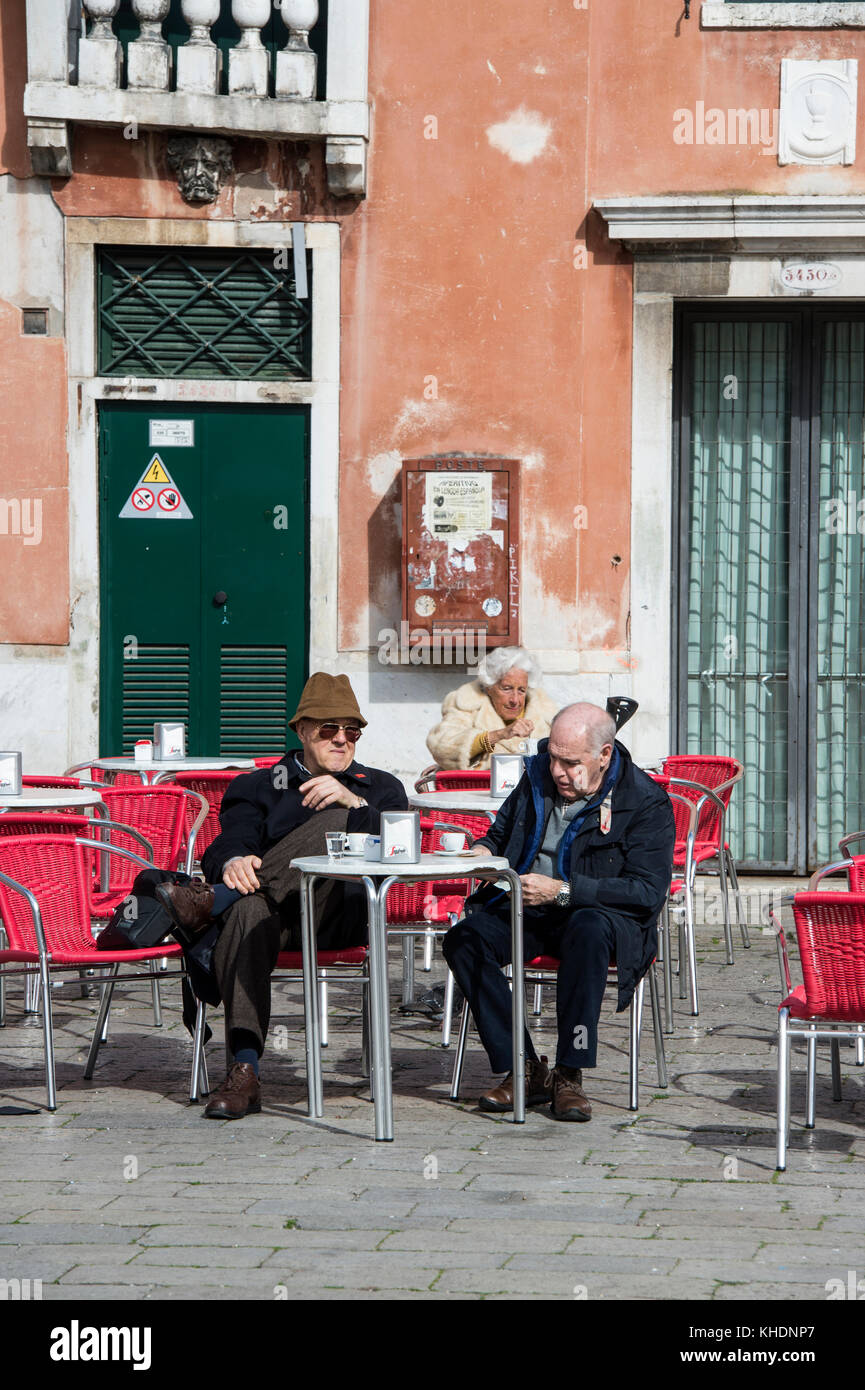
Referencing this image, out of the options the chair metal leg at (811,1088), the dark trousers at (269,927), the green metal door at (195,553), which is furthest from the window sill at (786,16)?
the chair metal leg at (811,1088)

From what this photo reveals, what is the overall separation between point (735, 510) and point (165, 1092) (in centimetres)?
577

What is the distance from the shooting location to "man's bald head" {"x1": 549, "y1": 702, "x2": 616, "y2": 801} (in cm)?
646

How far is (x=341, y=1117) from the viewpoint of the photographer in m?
6.29

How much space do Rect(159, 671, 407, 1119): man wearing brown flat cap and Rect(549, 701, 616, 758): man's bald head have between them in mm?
745

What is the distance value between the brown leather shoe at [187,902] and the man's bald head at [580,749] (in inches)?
47.7

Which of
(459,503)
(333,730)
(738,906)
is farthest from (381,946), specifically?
(459,503)

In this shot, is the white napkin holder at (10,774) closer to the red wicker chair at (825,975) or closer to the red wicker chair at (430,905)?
the red wicker chair at (430,905)

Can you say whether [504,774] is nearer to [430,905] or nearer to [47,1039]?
[430,905]

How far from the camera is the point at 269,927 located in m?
6.47

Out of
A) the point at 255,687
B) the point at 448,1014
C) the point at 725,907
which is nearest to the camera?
the point at 448,1014

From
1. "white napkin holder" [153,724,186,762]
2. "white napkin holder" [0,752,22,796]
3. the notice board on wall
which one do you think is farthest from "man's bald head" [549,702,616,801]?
the notice board on wall

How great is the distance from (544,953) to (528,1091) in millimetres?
449

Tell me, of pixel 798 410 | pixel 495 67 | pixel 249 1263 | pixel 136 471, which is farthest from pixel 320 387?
pixel 249 1263

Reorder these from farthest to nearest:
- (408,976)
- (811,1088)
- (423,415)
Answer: (423,415)
(408,976)
(811,1088)
